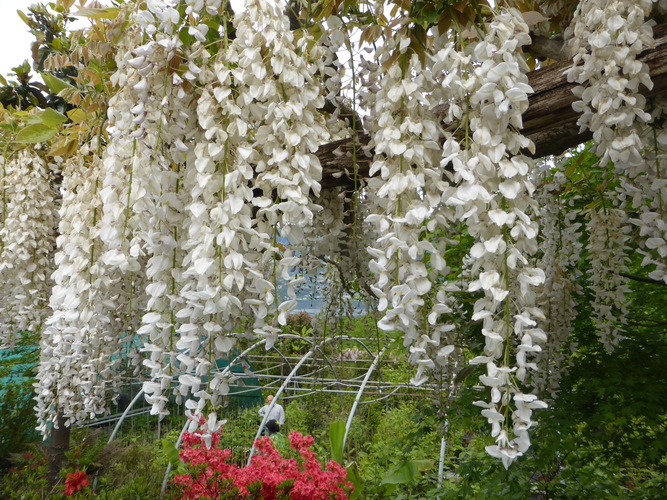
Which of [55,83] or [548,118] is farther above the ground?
[55,83]

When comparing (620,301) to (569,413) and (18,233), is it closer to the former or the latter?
(569,413)

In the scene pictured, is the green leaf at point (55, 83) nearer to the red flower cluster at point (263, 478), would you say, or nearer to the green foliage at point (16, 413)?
the red flower cluster at point (263, 478)

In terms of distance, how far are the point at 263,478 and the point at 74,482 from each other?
105cm

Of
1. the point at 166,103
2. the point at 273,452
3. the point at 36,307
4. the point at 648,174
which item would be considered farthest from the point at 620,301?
the point at 36,307

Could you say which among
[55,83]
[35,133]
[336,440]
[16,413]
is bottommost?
[336,440]

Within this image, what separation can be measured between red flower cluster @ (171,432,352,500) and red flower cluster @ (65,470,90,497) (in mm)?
500

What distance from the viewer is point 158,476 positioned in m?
3.73

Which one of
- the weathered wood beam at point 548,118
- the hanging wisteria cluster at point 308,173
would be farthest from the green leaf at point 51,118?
the weathered wood beam at point 548,118

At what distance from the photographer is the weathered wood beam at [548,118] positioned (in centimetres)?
97

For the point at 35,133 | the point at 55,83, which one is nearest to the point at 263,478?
the point at 35,133

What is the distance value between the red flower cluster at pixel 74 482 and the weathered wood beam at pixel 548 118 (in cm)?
236

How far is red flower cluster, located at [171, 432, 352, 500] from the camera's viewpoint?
2703 mm

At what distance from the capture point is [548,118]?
45.4 inches

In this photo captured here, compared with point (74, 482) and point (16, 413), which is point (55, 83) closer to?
point (74, 482)
